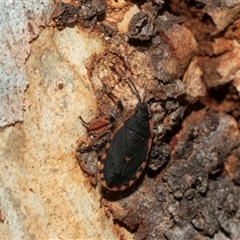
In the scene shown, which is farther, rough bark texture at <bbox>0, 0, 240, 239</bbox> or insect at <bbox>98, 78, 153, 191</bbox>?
A: insect at <bbox>98, 78, 153, 191</bbox>

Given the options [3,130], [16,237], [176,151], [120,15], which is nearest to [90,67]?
[120,15]

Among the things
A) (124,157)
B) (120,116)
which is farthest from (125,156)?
(120,116)

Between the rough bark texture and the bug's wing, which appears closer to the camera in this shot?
the rough bark texture

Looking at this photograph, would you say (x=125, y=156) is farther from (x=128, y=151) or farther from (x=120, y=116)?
(x=120, y=116)

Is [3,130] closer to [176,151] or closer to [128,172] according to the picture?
[128,172]
